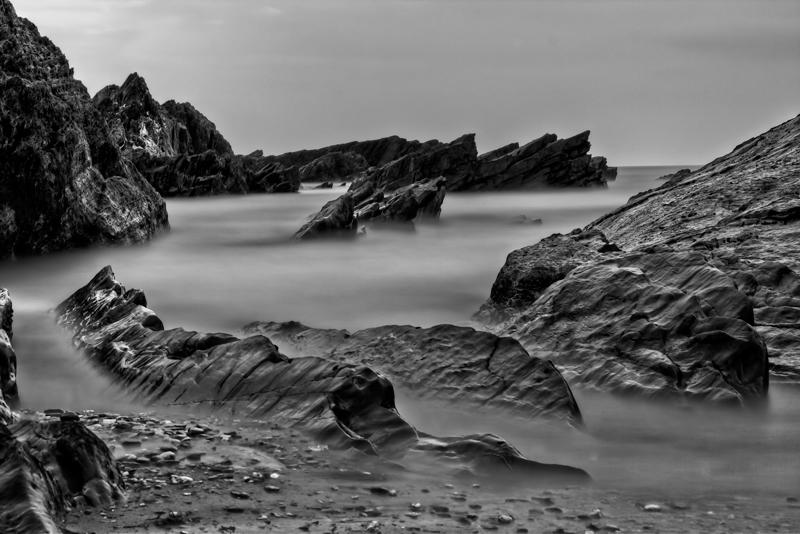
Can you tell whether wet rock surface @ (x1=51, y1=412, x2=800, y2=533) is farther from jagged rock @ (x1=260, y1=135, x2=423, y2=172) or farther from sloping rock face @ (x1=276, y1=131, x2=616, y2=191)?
jagged rock @ (x1=260, y1=135, x2=423, y2=172)

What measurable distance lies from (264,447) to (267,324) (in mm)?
6070

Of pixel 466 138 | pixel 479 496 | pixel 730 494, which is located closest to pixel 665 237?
pixel 730 494

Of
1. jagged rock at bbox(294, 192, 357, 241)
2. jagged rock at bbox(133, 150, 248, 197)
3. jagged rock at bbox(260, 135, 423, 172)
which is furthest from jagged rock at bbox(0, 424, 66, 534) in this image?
jagged rock at bbox(260, 135, 423, 172)

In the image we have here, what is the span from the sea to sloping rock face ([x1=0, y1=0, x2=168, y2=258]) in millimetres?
726

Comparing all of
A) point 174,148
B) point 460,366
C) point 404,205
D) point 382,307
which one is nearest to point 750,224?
point 382,307

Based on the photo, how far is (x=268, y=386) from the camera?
30.5 ft

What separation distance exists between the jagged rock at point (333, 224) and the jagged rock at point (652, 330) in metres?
19.0

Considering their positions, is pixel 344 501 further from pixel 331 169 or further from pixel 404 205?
pixel 331 169

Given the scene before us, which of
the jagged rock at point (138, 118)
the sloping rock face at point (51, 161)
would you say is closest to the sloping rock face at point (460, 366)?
the sloping rock face at point (51, 161)

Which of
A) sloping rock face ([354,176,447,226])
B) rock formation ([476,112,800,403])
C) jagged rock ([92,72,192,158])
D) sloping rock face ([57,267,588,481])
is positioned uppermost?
jagged rock ([92,72,192,158])

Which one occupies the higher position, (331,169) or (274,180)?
(331,169)

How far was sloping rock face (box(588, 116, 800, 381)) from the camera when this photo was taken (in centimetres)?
1191

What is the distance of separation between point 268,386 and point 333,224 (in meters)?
23.2

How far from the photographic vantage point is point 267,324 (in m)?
13.9
